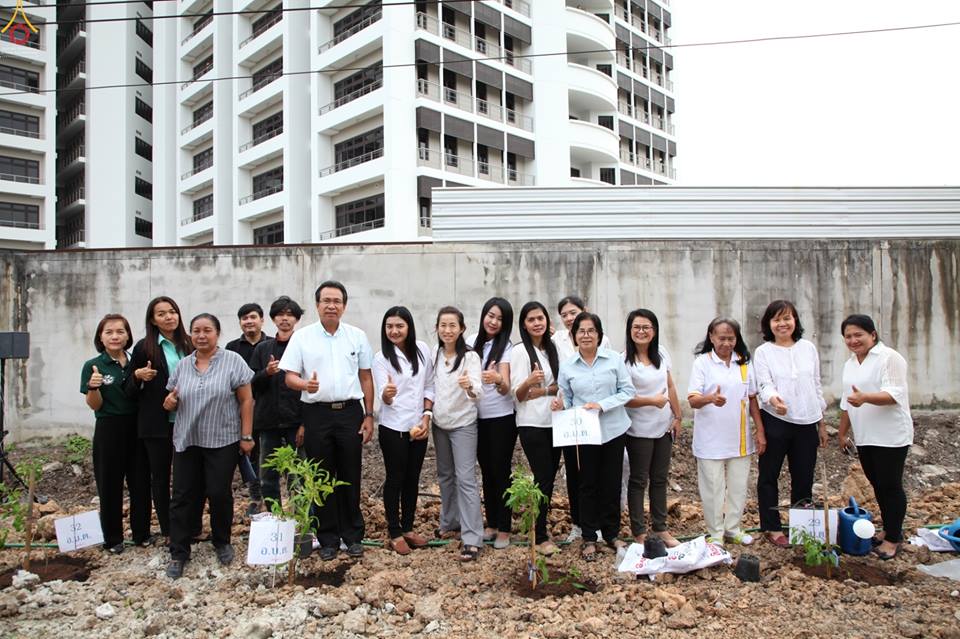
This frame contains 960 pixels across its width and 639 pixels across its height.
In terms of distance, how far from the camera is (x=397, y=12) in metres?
22.8

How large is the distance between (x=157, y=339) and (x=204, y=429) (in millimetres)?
766

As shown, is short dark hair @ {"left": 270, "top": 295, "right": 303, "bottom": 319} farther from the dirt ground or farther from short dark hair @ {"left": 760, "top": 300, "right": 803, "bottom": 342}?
short dark hair @ {"left": 760, "top": 300, "right": 803, "bottom": 342}

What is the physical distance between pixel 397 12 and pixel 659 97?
19.4m

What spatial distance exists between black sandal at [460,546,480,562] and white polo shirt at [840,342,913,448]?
8.56 ft

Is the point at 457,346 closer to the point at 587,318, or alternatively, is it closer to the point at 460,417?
the point at 460,417

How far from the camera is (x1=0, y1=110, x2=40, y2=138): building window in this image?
3025cm

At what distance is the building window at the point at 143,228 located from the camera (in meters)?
33.3

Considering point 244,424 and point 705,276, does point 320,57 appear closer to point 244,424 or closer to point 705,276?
point 705,276

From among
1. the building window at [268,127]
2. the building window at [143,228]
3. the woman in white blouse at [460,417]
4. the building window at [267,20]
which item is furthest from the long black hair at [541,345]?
the building window at [143,228]

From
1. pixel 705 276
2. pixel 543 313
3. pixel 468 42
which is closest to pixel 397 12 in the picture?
pixel 468 42

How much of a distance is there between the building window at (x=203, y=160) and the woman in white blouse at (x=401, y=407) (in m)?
30.4

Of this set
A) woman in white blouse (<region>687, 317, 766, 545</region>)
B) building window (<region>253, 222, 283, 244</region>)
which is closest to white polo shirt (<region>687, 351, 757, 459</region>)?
woman in white blouse (<region>687, 317, 766, 545</region>)

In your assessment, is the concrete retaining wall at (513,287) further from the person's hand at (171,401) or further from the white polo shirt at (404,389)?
the person's hand at (171,401)

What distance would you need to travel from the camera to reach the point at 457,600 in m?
3.39
